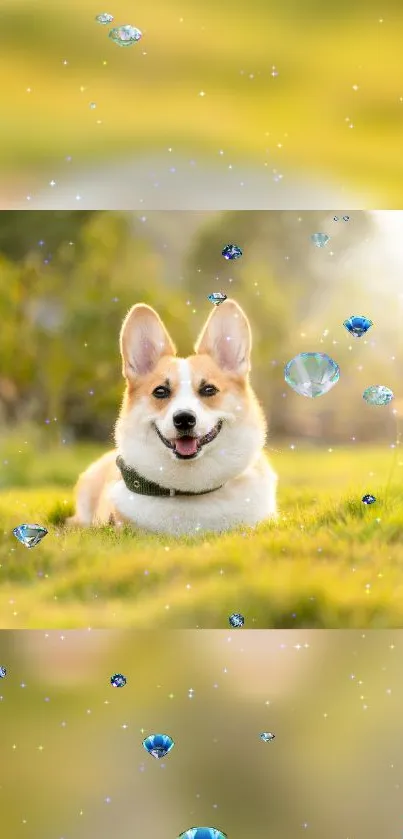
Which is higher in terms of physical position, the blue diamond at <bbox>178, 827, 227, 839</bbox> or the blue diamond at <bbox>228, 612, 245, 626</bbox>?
the blue diamond at <bbox>228, 612, 245, 626</bbox>

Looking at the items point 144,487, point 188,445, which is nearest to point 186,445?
point 188,445

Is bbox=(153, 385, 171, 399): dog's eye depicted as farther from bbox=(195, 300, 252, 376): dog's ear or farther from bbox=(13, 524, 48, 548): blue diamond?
bbox=(13, 524, 48, 548): blue diamond

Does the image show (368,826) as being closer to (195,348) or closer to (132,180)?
(195,348)

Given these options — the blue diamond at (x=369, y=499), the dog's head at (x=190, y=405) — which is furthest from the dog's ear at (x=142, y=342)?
the blue diamond at (x=369, y=499)

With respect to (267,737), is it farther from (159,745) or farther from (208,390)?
(208,390)

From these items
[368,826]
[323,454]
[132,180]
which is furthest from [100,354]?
[368,826]

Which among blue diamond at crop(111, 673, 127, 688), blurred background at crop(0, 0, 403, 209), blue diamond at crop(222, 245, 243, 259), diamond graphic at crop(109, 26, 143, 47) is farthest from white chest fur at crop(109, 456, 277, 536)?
Answer: diamond graphic at crop(109, 26, 143, 47)
